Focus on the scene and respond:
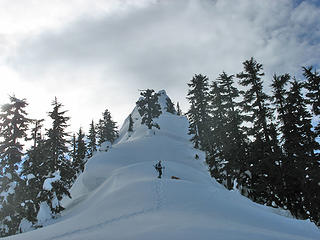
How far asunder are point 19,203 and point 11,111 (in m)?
9.74

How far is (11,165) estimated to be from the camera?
21703 millimetres

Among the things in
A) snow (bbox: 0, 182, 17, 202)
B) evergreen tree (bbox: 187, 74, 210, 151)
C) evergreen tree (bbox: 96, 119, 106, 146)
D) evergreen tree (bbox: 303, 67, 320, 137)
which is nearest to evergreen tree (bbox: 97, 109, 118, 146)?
evergreen tree (bbox: 96, 119, 106, 146)

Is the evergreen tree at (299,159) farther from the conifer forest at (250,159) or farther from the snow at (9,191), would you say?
the snow at (9,191)

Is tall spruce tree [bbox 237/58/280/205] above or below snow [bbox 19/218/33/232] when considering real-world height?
above

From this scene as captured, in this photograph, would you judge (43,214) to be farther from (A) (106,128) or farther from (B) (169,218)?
(A) (106,128)

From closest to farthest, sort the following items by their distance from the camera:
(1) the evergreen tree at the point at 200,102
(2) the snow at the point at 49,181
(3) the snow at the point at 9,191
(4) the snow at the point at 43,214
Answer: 1. (4) the snow at the point at 43,214
2. (2) the snow at the point at 49,181
3. (3) the snow at the point at 9,191
4. (1) the evergreen tree at the point at 200,102

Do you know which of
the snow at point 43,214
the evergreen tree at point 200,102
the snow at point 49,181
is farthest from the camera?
the evergreen tree at point 200,102

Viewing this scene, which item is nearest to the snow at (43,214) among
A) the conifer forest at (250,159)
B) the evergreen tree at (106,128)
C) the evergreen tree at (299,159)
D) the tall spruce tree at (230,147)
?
the conifer forest at (250,159)

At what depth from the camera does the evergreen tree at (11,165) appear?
19.9m

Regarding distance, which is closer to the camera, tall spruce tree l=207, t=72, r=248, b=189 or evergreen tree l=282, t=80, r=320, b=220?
evergreen tree l=282, t=80, r=320, b=220

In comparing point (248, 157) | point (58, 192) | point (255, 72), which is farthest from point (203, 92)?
point (58, 192)

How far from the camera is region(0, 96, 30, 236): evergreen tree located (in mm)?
19938

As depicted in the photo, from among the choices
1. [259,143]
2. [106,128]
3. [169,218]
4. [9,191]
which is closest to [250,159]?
[259,143]

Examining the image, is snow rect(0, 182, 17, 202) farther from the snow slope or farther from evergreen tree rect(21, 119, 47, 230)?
the snow slope
